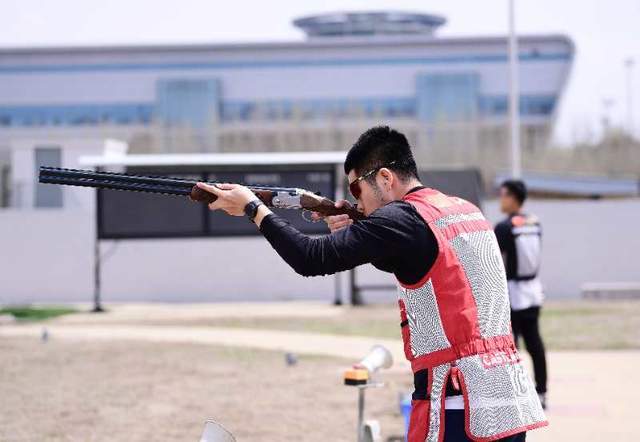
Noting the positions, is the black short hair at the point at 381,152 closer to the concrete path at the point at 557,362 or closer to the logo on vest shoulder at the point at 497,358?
the logo on vest shoulder at the point at 497,358

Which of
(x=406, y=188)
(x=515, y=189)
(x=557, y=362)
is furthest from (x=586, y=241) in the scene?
(x=406, y=188)

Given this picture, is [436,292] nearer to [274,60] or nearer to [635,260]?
[635,260]

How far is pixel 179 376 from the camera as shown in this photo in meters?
15.5

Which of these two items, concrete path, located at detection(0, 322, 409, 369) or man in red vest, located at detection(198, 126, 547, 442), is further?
concrete path, located at detection(0, 322, 409, 369)

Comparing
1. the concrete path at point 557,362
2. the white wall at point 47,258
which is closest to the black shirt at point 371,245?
the concrete path at point 557,362

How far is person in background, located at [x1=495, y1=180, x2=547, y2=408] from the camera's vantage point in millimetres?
11609

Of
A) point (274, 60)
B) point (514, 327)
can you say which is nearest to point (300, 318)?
point (514, 327)

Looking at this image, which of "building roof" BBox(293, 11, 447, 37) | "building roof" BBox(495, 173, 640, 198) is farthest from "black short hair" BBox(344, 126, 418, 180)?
"building roof" BBox(293, 11, 447, 37)

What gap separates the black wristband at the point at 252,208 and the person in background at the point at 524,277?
6605mm

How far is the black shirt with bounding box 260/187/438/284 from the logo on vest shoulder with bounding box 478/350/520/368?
0.41 metres

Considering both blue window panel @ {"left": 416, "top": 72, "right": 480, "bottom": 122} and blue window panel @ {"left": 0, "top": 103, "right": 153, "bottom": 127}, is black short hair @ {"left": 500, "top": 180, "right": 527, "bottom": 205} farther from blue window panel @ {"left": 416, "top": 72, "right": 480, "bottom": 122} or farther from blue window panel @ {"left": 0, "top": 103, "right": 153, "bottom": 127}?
blue window panel @ {"left": 0, "top": 103, "right": 153, "bottom": 127}

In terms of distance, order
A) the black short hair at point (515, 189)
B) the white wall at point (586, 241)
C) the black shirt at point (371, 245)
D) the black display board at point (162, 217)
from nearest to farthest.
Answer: the black shirt at point (371, 245) < the black short hair at point (515, 189) < the black display board at point (162, 217) < the white wall at point (586, 241)

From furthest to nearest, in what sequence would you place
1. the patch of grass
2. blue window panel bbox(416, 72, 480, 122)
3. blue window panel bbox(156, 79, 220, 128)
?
blue window panel bbox(156, 79, 220, 128) < blue window panel bbox(416, 72, 480, 122) < the patch of grass

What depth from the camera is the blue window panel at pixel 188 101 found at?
235 feet
